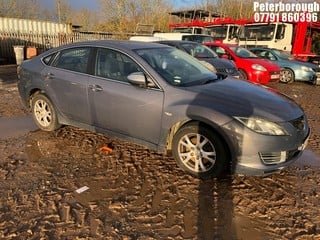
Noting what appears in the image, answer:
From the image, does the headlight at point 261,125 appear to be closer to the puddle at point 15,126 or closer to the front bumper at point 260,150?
the front bumper at point 260,150

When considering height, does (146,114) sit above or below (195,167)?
above

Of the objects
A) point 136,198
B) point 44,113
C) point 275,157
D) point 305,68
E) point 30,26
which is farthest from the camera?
point 30,26

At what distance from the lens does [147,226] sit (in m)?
3.02

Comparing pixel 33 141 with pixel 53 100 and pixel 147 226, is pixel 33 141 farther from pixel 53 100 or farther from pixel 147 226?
pixel 147 226

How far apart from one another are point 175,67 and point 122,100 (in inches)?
34.5

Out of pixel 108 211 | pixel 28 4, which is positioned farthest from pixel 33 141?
pixel 28 4

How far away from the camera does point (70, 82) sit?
482 cm

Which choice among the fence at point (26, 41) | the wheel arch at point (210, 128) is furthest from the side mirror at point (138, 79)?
the fence at point (26, 41)

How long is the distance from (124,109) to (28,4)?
35502 millimetres

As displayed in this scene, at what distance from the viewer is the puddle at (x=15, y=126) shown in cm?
552

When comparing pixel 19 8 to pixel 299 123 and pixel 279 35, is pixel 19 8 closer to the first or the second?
pixel 279 35

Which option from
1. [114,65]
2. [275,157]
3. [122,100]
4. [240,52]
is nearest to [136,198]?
[122,100]

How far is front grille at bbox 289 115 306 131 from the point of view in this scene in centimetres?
375

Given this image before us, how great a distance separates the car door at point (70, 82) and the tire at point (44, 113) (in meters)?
0.21
